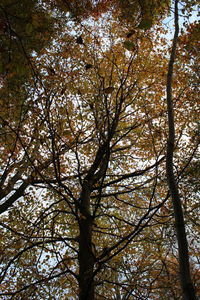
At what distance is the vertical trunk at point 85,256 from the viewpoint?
3341 millimetres

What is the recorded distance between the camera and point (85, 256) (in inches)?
154

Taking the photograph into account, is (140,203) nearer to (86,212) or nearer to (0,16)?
(86,212)

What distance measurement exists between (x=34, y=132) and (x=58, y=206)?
3.67 metres

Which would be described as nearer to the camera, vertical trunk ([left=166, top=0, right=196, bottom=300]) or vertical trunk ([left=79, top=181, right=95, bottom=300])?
vertical trunk ([left=166, top=0, right=196, bottom=300])

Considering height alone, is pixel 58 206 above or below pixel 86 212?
above

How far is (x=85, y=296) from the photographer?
324 cm

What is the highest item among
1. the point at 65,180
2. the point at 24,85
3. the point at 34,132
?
the point at 24,85

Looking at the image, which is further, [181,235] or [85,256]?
[85,256]

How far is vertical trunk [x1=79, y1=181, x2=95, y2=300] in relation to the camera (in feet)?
11.0

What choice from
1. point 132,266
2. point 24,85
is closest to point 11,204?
point 24,85

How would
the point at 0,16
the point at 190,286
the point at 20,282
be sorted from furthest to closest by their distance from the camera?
the point at 20,282 < the point at 0,16 < the point at 190,286

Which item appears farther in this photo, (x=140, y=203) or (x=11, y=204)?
(x=140, y=203)

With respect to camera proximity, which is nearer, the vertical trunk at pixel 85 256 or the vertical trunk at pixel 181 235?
the vertical trunk at pixel 181 235

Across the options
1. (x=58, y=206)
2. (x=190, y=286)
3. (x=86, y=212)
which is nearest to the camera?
(x=190, y=286)
